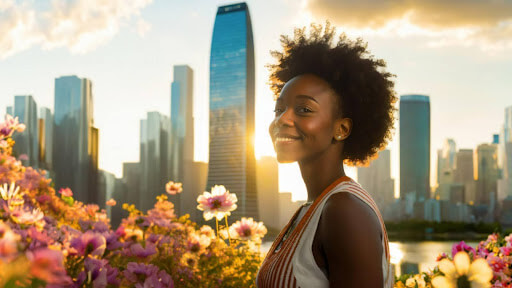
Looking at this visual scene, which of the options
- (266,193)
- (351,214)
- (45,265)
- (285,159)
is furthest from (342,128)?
(266,193)

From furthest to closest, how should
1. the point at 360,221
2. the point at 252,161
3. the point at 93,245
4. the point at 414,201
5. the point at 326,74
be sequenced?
the point at 414,201
the point at 252,161
the point at 326,74
the point at 93,245
the point at 360,221

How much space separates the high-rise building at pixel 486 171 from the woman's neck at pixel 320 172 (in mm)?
56949

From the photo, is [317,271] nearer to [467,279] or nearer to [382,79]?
[467,279]

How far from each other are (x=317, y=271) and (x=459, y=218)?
2112 inches

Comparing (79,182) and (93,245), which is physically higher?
(93,245)

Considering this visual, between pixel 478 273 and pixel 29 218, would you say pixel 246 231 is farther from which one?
pixel 478 273

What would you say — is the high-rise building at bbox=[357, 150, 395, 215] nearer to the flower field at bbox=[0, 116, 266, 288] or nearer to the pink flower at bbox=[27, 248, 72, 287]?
the flower field at bbox=[0, 116, 266, 288]

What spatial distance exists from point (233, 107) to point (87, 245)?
4910cm

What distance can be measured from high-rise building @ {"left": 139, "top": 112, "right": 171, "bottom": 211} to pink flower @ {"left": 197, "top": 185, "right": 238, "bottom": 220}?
38.2 metres

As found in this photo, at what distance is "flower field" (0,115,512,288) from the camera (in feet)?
2.16

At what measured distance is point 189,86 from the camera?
44812mm

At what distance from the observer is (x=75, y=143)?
3528 centimetres

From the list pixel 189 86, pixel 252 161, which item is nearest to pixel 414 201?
pixel 252 161

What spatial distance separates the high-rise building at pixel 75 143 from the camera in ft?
98.2
